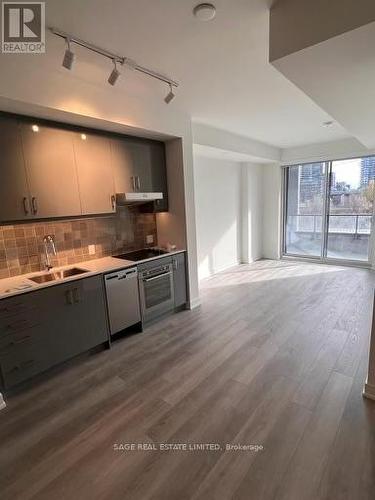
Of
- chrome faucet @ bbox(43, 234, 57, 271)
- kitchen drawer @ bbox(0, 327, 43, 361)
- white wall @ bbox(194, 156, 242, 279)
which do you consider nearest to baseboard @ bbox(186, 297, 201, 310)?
white wall @ bbox(194, 156, 242, 279)

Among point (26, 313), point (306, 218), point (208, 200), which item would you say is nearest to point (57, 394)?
point (26, 313)

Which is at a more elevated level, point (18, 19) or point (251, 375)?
point (18, 19)

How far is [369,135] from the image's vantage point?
3.99m

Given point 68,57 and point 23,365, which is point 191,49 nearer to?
point 68,57

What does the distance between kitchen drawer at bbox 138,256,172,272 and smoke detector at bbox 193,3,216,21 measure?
233 centimetres

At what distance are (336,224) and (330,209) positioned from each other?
1.20 feet

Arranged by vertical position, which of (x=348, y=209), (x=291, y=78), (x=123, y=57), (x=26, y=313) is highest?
(x=123, y=57)

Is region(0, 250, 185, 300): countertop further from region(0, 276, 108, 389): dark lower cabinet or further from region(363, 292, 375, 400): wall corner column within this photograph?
region(363, 292, 375, 400): wall corner column

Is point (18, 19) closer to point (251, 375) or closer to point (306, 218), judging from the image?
point (251, 375)

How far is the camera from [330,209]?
5.99m

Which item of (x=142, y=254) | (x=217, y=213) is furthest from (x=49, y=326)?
(x=217, y=213)

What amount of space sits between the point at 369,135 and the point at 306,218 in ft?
8.57

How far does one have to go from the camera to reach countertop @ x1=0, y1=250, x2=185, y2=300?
2.24 metres

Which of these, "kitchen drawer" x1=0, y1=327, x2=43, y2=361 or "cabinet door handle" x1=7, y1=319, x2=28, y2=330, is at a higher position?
"cabinet door handle" x1=7, y1=319, x2=28, y2=330
